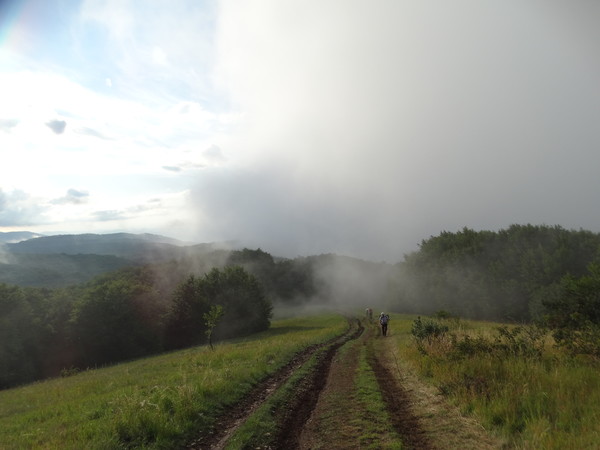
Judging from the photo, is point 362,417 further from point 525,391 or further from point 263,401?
point 525,391

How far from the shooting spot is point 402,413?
9773 millimetres

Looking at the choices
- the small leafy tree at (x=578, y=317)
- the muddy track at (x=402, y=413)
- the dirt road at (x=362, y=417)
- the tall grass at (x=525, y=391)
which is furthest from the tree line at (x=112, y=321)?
the tall grass at (x=525, y=391)

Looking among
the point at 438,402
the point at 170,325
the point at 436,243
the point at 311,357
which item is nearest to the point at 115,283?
the point at 170,325

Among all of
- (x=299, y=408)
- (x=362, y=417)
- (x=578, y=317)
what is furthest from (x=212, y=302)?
(x=362, y=417)

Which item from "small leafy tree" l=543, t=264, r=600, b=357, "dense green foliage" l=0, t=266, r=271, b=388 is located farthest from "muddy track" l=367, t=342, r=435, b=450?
"dense green foliage" l=0, t=266, r=271, b=388

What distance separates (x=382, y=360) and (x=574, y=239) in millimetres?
82967

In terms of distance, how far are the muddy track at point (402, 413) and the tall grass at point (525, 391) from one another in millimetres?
1301

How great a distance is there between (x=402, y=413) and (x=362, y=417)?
116 cm

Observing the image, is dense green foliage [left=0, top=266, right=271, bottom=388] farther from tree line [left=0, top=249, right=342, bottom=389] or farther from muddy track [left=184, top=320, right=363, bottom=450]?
muddy track [left=184, top=320, right=363, bottom=450]

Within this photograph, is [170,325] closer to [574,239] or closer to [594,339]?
[594,339]

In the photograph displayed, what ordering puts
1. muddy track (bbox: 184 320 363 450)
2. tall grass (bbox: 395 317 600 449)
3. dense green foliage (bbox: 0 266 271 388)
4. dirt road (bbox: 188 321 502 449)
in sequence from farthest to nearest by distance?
dense green foliage (bbox: 0 266 271 388)
muddy track (bbox: 184 320 363 450)
dirt road (bbox: 188 321 502 449)
tall grass (bbox: 395 317 600 449)

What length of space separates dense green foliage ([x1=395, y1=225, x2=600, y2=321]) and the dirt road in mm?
71069

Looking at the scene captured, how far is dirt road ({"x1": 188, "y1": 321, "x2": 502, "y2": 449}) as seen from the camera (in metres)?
7.99

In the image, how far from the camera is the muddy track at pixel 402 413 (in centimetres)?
789
